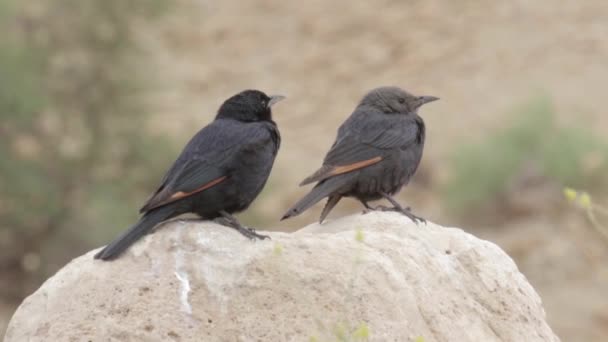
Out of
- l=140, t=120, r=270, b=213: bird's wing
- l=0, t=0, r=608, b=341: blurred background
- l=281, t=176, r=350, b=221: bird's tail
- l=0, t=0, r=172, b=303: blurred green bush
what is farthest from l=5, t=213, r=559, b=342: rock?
l=0, t=0, r=172, b=303: blurred green bush

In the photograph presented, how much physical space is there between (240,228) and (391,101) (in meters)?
1.84

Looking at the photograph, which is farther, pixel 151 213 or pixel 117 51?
pixel 117 51

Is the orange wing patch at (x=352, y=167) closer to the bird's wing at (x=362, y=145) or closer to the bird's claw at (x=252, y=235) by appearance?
the bird's wing at (x=362, y=145)

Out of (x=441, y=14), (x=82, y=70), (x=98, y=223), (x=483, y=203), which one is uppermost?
(x=441, y=14)

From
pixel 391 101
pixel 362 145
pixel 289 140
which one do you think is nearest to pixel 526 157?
pixel 289 140

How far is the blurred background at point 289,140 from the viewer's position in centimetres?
1677

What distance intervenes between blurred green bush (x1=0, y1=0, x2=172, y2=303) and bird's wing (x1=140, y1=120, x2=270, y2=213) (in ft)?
34.7

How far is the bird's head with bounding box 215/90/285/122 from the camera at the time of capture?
6.72m

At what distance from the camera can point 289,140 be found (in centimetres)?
2214

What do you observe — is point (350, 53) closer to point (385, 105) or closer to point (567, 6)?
point (567, 6)

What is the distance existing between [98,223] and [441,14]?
10607mm

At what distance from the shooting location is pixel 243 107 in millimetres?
6738

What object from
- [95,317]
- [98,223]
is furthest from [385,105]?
[98,223]

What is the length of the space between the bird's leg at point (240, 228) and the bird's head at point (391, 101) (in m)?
1.60
